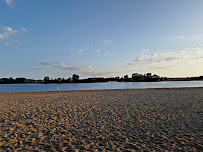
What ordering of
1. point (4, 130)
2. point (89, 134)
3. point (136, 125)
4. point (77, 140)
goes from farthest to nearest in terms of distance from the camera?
point (136, 125) < point (4, 130) < point (89, 134) < point (77, 140)

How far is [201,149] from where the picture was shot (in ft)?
19.3

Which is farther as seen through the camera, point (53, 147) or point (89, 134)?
point (89, 134)

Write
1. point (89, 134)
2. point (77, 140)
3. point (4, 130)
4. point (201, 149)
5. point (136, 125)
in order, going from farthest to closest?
1. point (136, 125)
2. point (4, 130)
3. point (89, 134)
4. point (77, 140)
5. point (201, 149)

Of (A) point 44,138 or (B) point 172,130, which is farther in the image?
(B) point 172,130

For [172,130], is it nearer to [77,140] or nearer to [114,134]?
[114,134]

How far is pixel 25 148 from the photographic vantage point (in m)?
6.08

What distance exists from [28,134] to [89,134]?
3439 mm

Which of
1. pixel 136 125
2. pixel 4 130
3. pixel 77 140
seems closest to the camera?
pixel 77 140

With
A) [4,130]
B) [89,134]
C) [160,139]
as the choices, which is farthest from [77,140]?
[4,130]

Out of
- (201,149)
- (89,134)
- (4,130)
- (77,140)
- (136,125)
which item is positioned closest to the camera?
(201,149)

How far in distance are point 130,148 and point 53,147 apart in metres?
3.42

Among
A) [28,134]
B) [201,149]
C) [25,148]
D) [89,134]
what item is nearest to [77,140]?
[89,134]

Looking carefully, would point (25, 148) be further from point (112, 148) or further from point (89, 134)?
point (112, 148)

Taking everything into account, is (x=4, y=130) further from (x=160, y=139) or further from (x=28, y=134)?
(x=160, y=139)
